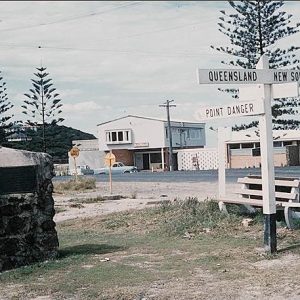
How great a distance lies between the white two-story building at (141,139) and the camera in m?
68.1

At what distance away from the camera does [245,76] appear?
7789 millimetres

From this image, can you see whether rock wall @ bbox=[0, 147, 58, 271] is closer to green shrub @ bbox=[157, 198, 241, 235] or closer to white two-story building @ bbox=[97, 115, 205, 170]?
green shrub @ bbox=[157, 198, 241, 235]

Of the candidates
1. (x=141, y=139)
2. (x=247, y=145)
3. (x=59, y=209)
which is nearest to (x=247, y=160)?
(x=247, y=145)

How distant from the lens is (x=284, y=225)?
9500 mm

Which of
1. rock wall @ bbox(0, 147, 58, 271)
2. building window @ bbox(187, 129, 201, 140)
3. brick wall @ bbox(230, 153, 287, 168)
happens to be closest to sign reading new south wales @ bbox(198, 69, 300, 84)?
rock wall @ bbox(0, 147, 58, 271)

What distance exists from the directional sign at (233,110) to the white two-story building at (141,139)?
192 feet

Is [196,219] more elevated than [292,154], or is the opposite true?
[292,154]

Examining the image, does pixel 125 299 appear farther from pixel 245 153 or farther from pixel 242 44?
pixel 245 153

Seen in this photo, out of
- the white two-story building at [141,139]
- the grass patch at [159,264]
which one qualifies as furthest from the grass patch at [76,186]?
the white two-story building at [141,139]

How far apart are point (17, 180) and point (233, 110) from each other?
9.68ft

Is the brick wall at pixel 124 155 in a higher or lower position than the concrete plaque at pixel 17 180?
higher

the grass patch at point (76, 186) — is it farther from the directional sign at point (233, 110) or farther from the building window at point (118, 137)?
the building window at point (118, 137)

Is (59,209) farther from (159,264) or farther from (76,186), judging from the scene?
(76,186)

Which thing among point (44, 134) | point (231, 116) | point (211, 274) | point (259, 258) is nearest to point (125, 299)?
point (211, 274)
